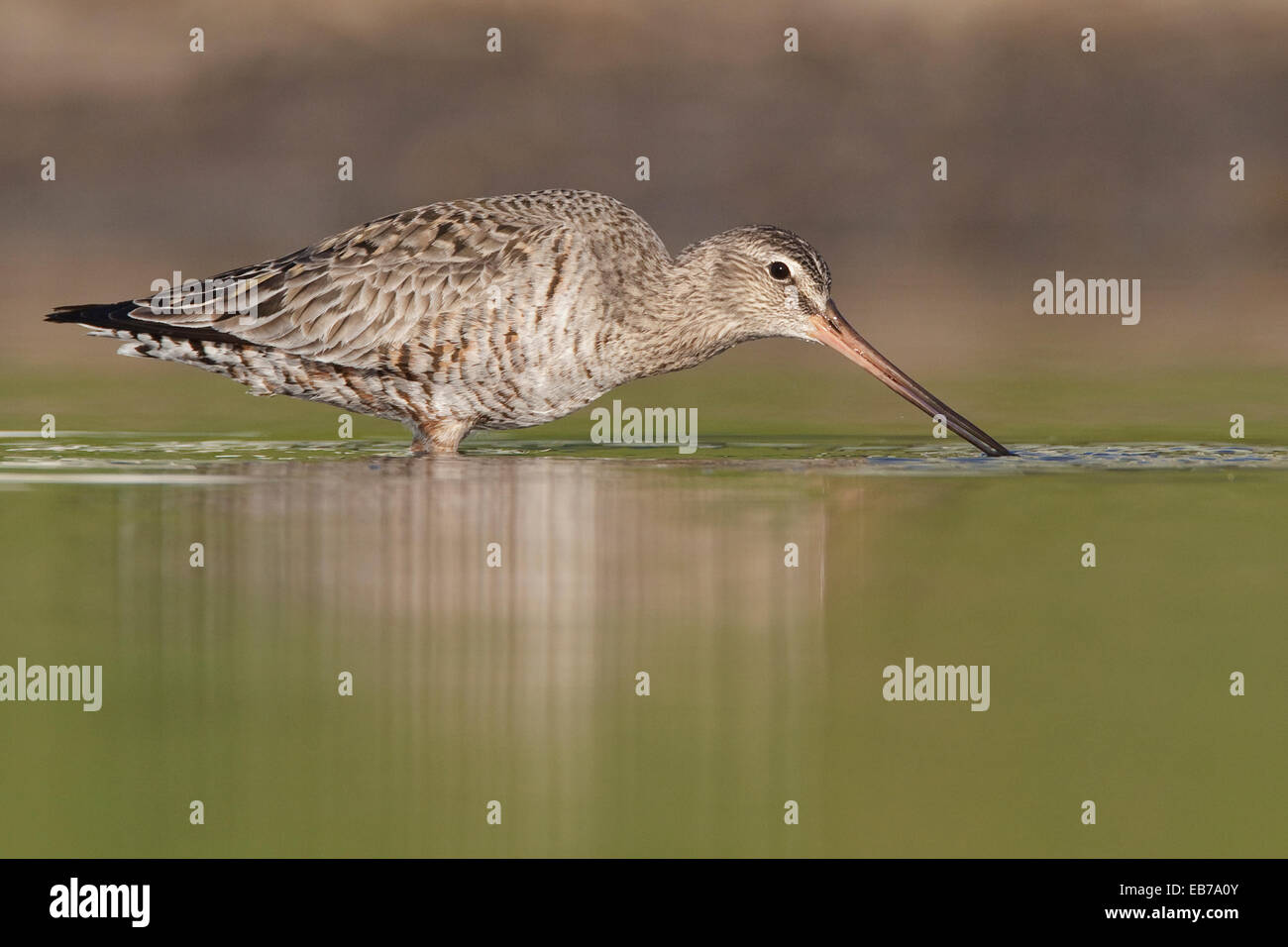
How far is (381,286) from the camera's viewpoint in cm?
1404

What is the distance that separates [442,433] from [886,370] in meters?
2.92

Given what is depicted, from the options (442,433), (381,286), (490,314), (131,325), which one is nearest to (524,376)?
(490,314)

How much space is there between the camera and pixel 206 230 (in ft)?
82.3

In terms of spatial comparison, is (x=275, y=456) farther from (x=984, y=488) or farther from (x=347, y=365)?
(x=984, y=488)

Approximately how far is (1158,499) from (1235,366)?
6765 mm

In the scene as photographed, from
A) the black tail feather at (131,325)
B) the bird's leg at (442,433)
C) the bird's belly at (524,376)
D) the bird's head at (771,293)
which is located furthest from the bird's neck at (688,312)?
the black tail feather at (131,325)

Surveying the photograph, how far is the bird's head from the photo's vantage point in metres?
14.1

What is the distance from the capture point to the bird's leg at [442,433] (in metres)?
14.0

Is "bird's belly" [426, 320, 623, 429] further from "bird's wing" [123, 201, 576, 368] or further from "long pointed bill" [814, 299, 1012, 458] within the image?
"long pointed bill" [814, 299, 1012, 458]

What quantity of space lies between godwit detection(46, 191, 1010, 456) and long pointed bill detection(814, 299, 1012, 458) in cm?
1

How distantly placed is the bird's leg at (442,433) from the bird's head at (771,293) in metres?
1.71

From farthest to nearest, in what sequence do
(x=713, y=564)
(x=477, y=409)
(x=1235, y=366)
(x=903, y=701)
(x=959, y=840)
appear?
(x=1235, y=366) → (x=477, y=409) → (x=713, y=564) → (x=903, y=701) → (x=959, y=840)

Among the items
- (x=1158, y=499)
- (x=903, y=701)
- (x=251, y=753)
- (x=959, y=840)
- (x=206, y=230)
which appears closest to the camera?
(x=959, y=840)

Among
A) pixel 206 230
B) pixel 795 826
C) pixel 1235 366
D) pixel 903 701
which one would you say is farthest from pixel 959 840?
pixel 206 230
